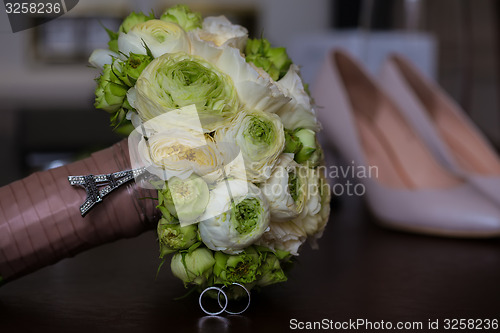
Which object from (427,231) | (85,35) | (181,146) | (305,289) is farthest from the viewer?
(85,35)

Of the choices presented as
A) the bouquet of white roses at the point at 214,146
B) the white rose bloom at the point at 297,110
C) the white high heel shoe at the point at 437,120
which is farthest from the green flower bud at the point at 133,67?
the white high heel shoe at the point at 437,120

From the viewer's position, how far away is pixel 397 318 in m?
0.47

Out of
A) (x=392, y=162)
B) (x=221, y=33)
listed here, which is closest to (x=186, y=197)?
(x=221, y=33)

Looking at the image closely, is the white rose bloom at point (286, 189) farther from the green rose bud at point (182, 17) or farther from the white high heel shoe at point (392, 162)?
the white high heel shoe at point (392, 162)

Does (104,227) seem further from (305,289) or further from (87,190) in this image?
(305,289)

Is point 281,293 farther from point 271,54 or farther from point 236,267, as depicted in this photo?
point 271,54

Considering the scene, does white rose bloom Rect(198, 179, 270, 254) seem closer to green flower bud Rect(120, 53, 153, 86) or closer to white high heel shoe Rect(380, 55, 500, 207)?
green flower bud Rect(120, 53, 153, 86)

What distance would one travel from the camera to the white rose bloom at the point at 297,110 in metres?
0.49

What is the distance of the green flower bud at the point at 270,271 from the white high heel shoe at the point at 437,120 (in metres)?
0.61

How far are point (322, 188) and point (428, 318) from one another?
13 cm

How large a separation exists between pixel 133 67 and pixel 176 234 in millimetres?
126

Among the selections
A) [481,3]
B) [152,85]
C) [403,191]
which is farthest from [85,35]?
[152,85]

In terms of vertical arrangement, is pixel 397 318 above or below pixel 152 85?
below

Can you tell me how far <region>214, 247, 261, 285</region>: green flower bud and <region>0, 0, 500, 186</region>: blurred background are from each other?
7.4 inches
